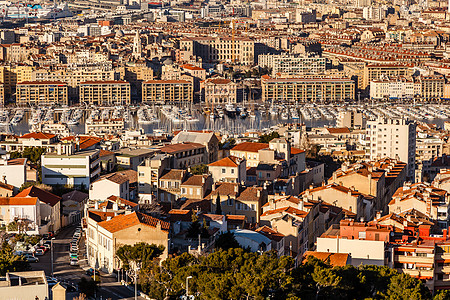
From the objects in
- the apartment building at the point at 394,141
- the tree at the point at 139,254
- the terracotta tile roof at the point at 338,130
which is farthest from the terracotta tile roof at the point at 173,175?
the terracotta tile roof at the point at 338,130

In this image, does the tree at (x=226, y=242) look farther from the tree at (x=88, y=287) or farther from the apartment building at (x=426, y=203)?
the apartment building at (x=426, y=203)

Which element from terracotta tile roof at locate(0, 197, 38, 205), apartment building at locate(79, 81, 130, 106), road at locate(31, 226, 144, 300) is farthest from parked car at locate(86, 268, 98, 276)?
apartment building at locate(79, 81, 130, 106)

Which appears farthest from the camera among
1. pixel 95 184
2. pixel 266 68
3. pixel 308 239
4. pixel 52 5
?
pixel 52 5

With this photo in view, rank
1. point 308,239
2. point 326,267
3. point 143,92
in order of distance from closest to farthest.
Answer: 1. point 326,267
2. point 308,239
3. point 143,92

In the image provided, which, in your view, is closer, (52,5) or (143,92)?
(143,92)

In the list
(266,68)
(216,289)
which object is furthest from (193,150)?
(266,68)

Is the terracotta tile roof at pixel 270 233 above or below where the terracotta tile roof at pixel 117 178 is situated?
below

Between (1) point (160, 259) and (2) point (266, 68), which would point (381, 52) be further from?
(1) point (160, 259)
